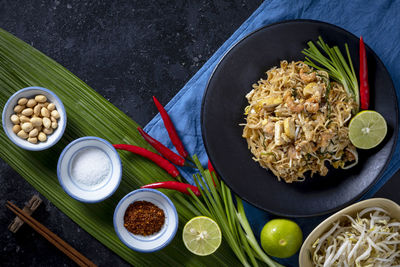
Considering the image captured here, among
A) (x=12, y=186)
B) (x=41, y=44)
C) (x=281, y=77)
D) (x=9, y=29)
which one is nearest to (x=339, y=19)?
(x=281, y=77)

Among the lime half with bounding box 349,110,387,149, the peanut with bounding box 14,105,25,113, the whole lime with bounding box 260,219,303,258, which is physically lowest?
the whole lime with bounding box 260,219,303,258

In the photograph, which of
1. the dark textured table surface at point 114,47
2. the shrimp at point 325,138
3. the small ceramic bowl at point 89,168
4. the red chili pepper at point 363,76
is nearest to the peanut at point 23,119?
the small ceramic bowl at point 89,168

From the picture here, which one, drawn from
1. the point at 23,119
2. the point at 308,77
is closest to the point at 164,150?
the point at 23,119

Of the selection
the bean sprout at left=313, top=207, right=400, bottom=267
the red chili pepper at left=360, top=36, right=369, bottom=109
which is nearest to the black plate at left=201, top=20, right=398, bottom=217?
the red chili pepper at left=360, top=36, right=369, bottom=109

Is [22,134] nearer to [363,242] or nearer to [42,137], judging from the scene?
[42,137]

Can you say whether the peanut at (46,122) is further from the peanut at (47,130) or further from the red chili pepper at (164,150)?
the red chili pepper at (164,150)

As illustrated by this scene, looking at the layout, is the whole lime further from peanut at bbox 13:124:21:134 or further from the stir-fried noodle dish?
peanut at bbox 13:124:21:134

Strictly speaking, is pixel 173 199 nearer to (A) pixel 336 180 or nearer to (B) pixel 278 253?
(B) pixel 278 253
